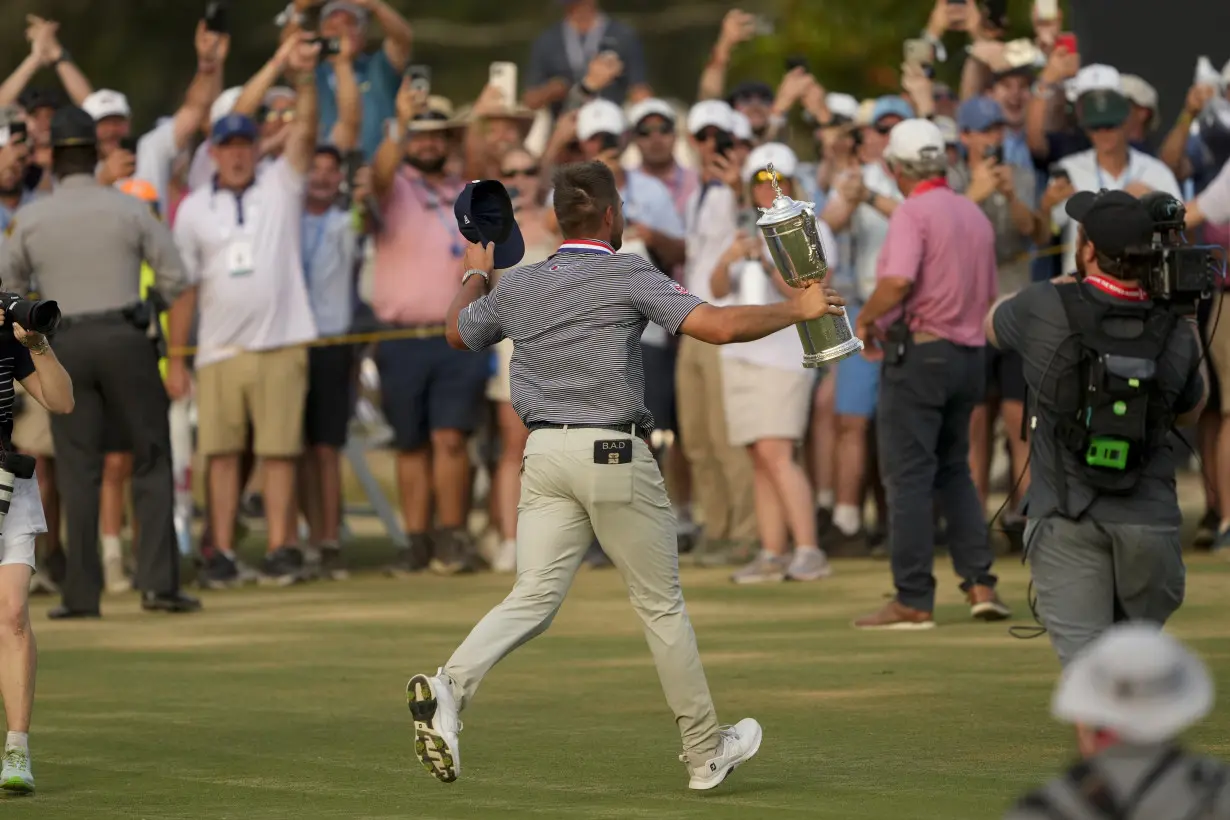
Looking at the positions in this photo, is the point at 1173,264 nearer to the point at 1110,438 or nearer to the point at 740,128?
the point at 1110,438

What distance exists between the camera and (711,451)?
50.4 ft

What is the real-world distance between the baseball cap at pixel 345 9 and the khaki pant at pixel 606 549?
8.83m

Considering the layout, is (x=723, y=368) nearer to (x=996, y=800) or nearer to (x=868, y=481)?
(x=868, y=481)

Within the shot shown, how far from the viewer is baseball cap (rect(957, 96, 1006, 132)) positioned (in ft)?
47.8

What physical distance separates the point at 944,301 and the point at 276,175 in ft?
16.1

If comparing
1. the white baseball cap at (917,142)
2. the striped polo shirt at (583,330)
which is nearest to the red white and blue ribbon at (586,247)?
the striped polo shirt at (583,330)

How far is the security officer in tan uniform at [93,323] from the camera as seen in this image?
499 inches

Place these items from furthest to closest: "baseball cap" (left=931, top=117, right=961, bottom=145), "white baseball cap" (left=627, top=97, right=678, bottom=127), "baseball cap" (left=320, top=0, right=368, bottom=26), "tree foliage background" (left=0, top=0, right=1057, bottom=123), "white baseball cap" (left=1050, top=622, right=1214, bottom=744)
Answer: "tree foliage background" (left=0, top=0, right=1057, bottom=123) < "baseball cap" (left=320, top=0, right=368, bottom=26) < "white baseball cap" (left=627, top=97, right=678, bottom=127) < "baseball cap" (left=931, top=117, right=961, bottom=145) < "white baseball cap" (left=1050, top=622, right=1214, bottom=744)

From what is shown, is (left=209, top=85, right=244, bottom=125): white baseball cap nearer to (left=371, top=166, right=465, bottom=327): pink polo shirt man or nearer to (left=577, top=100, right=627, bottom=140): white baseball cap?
(left=371, top=166, right=465, bottom=327): pink polo shirt man

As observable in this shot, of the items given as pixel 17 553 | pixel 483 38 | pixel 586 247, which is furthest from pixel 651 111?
pixel 483 38

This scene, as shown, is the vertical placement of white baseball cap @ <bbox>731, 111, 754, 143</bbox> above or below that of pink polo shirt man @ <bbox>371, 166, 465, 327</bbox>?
above

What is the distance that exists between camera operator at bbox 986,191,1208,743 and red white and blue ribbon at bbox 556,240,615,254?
139cm

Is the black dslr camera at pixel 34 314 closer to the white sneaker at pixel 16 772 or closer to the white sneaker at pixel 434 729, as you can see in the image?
the white sneaker at pixel 16 772

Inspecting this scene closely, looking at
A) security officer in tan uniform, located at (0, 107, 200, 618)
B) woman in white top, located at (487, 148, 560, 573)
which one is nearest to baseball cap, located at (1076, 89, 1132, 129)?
woman in white top, located at (487, 148, 560, 573)
